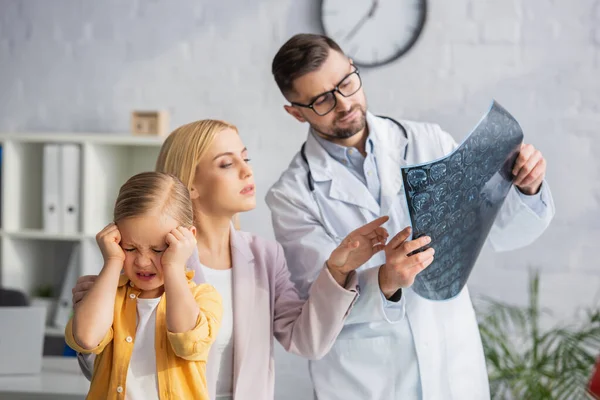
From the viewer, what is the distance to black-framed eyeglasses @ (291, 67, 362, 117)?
65.5 inches

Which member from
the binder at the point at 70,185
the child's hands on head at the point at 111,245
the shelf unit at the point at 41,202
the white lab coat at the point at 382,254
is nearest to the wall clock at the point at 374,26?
the shelf unit at the point at 41,202

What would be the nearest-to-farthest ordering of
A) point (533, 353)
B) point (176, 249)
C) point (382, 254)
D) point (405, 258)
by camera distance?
1. point (176, 249)
2. point (405, 258)
3. point (382, 254)
4. point (533, 353)

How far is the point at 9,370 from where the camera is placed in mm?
2215

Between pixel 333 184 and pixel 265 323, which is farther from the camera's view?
pixel 333 184

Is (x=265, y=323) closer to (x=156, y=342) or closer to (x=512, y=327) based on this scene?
(x=156, y=342)

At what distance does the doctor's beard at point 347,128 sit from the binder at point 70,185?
189 centimetres

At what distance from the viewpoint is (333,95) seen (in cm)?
166

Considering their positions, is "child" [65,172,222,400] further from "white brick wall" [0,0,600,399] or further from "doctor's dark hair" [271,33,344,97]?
"white brick wall" [0,0,600,399]

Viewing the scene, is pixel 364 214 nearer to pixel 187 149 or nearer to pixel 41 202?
pixel 187 149

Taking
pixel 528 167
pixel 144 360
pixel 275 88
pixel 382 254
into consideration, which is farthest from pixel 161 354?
pixel 275 88

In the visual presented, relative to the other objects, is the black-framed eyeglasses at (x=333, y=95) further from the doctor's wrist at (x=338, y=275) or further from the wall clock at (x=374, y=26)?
the wall clock at (x=374, y=26)

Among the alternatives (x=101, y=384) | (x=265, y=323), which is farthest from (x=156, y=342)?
(x=265, y=323)

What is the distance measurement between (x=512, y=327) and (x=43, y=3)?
101 inches

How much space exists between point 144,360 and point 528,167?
820 mm
